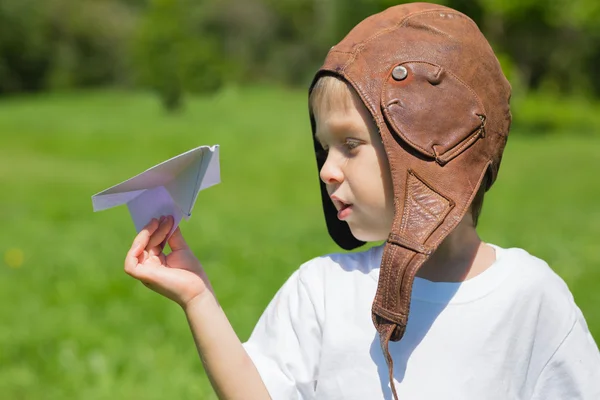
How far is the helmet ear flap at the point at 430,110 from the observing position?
1.91m

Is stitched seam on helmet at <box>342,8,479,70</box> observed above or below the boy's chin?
above

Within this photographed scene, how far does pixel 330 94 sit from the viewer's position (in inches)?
79.3

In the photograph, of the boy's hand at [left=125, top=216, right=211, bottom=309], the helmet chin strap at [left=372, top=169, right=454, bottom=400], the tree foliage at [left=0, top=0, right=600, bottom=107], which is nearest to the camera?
the helmet chin strap at [left=372, top=169, right=454, bottom=400]

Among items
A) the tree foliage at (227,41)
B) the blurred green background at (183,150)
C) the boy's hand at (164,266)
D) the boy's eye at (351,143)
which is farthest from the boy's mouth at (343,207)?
the tree foliage at (227,41)

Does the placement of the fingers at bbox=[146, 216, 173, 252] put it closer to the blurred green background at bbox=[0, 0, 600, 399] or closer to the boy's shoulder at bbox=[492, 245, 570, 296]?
the boy's shoulder at bbox=[492, 245, 570, 296]

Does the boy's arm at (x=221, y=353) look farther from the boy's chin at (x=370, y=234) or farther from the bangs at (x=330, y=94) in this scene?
the bangs at (x=330, y=94)

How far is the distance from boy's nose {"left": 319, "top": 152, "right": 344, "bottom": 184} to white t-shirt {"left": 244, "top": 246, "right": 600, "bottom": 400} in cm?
24

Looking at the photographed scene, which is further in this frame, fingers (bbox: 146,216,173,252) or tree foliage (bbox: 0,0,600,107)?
tree foliage (bbox: 0,0,600,107)

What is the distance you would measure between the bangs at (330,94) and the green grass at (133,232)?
2.32 m

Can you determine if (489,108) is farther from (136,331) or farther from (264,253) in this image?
(264,253)

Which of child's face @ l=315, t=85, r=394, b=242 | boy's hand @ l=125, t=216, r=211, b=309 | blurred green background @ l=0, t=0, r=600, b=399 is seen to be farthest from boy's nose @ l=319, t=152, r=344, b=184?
blurred green background @ l=0, t=0, r=600, b=399

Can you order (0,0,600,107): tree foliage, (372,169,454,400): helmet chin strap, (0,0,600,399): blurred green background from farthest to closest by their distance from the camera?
1. (0,0,600,107): tree foliage
2. (0,0,600,399): blurred green background
3. (372,169,454,400): helmet chin strap

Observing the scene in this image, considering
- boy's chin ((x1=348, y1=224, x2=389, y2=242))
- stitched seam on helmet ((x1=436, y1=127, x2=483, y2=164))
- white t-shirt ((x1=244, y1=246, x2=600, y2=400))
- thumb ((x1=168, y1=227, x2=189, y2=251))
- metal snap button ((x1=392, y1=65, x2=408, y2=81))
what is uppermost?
metal snap button ((x1=392, y1=65, x2=408, y2=81))

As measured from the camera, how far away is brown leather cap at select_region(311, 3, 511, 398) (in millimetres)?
1868
